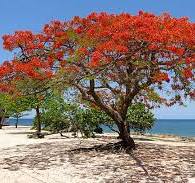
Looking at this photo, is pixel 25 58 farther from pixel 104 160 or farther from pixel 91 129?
pixel 91 129

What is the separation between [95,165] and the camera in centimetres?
2062

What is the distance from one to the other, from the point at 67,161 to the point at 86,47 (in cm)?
477

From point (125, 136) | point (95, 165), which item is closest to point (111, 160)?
point (95, 165)

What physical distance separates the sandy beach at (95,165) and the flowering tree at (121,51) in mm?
2192

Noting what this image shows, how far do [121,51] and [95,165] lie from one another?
15.0 ft

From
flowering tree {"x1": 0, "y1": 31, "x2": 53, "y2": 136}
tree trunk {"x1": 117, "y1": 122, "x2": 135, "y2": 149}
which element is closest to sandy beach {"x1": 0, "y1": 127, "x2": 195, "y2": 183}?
tree trunk {"x1": 117, "y1": 122, "x2": 135, "y2": 149}

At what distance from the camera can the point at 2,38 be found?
24.7 meters

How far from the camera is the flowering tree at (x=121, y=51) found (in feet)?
68.5

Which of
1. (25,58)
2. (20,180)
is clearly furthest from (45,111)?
(20,180)

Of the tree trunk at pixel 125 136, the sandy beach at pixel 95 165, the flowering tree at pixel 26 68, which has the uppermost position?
the flowering tree at pixel 26 68

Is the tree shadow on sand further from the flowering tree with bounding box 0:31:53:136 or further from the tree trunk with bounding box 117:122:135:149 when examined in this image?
the flowering tree with bounding box 0:31:53:136

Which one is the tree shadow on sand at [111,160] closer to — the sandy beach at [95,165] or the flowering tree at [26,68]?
the sandy beach at [95,165]

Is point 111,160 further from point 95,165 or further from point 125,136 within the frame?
point 125,136

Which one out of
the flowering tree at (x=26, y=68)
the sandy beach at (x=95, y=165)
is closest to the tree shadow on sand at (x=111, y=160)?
the sandy beach at (x=95, y=165)
